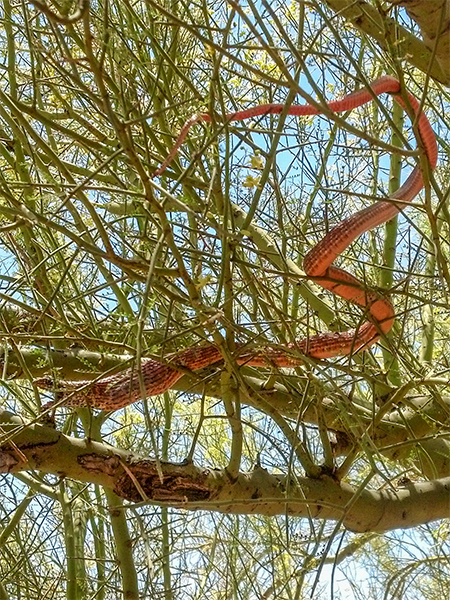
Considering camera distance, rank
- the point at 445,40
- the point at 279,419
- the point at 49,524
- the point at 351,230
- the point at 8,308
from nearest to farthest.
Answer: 1. the point at 445,40
2. the point at 279,419
3. the point at 351,230
4. the point at 8,308
5. the point at 49,524

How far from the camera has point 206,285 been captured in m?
2.46

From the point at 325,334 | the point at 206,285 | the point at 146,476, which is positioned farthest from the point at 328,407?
the point at 206,285

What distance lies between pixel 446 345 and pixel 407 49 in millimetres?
2722

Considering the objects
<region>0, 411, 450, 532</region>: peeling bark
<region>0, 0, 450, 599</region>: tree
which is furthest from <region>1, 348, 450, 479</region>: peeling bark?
<region>0, 411, 450, 532</region>: peeling bark

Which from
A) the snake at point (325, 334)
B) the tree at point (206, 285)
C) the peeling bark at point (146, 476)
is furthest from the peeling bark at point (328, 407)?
the peeling bark at point (146, 476)

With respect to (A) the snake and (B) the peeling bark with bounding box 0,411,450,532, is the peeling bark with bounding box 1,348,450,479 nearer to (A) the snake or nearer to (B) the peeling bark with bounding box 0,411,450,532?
(A) the snake

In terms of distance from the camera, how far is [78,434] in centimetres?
454

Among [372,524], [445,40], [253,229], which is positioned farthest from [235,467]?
[445,40]

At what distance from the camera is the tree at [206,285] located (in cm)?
189

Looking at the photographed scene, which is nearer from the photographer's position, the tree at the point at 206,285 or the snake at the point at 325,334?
the tree at the point at 206,285

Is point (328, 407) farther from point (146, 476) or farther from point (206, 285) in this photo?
point (206, 285)

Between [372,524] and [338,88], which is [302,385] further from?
[338,88]

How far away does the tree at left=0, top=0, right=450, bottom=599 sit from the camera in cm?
189

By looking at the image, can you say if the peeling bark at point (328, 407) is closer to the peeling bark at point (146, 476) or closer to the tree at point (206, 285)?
the tree at point (206, 285)
